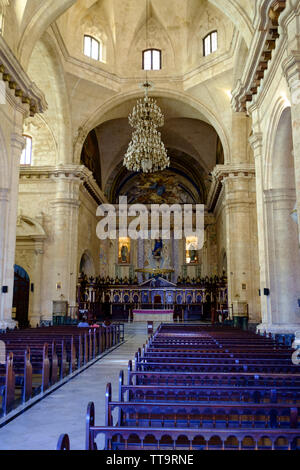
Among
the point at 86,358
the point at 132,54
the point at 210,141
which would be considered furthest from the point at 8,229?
the point at 210,141

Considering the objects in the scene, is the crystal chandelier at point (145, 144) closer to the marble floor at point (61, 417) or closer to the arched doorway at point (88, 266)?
the marble floor at point (61, 417)

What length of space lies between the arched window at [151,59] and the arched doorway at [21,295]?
12628 millimetres

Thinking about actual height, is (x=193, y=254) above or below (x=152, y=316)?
above

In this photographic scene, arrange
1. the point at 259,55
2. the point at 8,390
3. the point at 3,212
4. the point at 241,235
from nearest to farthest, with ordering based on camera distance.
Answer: the point at 8,390 → the point at 259,55 → the point at 3,212 → the point at 241,235

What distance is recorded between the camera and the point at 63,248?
2106cm

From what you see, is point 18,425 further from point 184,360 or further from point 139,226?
point 139,226

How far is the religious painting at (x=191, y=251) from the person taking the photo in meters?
32.1

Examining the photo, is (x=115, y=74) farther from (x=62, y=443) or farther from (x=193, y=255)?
(x=62, y=443)

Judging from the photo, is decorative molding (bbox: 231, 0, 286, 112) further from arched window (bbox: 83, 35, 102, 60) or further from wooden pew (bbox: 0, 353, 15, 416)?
arched window (bbox: 83, 35, 102, 60)
